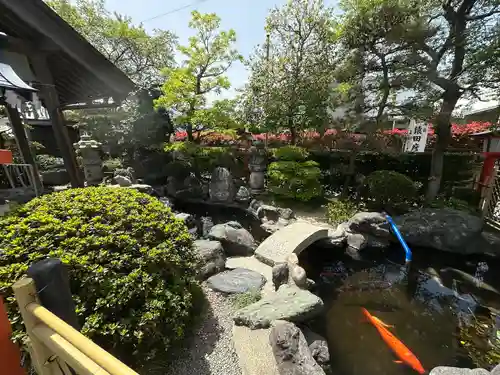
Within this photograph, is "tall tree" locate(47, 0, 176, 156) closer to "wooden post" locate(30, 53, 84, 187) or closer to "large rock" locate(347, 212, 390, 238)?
"wooden post" locate(30, 53, 84, 187)

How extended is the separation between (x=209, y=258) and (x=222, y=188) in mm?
5571

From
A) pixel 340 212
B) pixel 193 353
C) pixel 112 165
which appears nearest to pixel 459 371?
pixel 193 353

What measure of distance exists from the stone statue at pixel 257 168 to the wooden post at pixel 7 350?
343 inches

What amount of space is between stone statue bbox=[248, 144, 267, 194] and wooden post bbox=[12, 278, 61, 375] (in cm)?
885

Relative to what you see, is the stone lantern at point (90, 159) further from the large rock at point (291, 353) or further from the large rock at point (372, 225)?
the large rock at point (372, 225)

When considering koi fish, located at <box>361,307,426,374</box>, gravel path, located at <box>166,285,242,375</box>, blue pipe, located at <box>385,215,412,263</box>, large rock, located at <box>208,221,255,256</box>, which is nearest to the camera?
gravel path, located at <box>166,285,242,375</box>

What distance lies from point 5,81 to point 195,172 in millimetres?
9095

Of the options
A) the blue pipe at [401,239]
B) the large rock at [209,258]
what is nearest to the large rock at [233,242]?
the large rock at [209,258]

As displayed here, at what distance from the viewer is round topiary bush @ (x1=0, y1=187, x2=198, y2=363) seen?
206 centimetres

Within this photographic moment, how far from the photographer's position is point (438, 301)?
462 centimetres

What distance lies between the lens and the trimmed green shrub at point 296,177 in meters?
8.39

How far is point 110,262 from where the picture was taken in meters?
2.22

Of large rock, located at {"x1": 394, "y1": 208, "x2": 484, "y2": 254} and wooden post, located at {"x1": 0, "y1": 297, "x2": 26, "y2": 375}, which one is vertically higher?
wooden post, located at {"x1": 0, "y1": 297, "x2": 26, "y2": 375}

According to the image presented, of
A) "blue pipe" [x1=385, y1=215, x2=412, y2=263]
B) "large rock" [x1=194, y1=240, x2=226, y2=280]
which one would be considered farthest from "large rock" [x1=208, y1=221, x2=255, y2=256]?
"blue pipe" [x1=385, y1=215, x2=412, y2=263]
